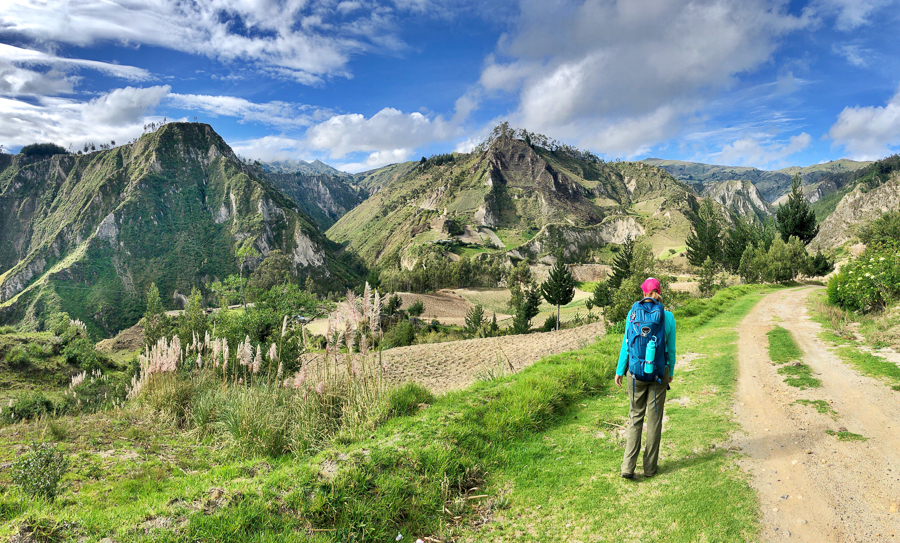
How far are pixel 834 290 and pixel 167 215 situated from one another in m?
208

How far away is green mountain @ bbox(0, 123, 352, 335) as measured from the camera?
120m

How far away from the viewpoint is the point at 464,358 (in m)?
15.5

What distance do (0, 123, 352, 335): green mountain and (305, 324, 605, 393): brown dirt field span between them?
390ft

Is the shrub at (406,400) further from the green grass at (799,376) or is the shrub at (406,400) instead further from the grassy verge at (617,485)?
the green grass at (799,376)

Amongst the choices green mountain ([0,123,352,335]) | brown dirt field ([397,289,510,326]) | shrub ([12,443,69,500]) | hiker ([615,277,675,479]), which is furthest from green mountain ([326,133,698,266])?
shrub ([12,443,69,500])

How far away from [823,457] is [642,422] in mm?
1964

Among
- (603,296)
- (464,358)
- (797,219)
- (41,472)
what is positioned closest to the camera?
(41,472)

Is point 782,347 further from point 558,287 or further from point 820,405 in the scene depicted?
point 558,287

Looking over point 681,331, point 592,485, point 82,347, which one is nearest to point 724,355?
point 681,331

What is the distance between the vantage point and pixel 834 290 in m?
14.7

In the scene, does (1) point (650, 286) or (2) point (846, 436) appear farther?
(2) point (846, 436)

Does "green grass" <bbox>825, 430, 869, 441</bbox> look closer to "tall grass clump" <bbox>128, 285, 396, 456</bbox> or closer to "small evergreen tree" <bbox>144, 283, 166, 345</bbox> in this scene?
"tall grass clump" <bbox>128, 285, 396, 456</bbox>

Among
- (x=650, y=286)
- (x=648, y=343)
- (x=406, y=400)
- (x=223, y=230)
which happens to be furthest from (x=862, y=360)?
(x=223, y=230)

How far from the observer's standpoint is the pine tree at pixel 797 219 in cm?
3819
